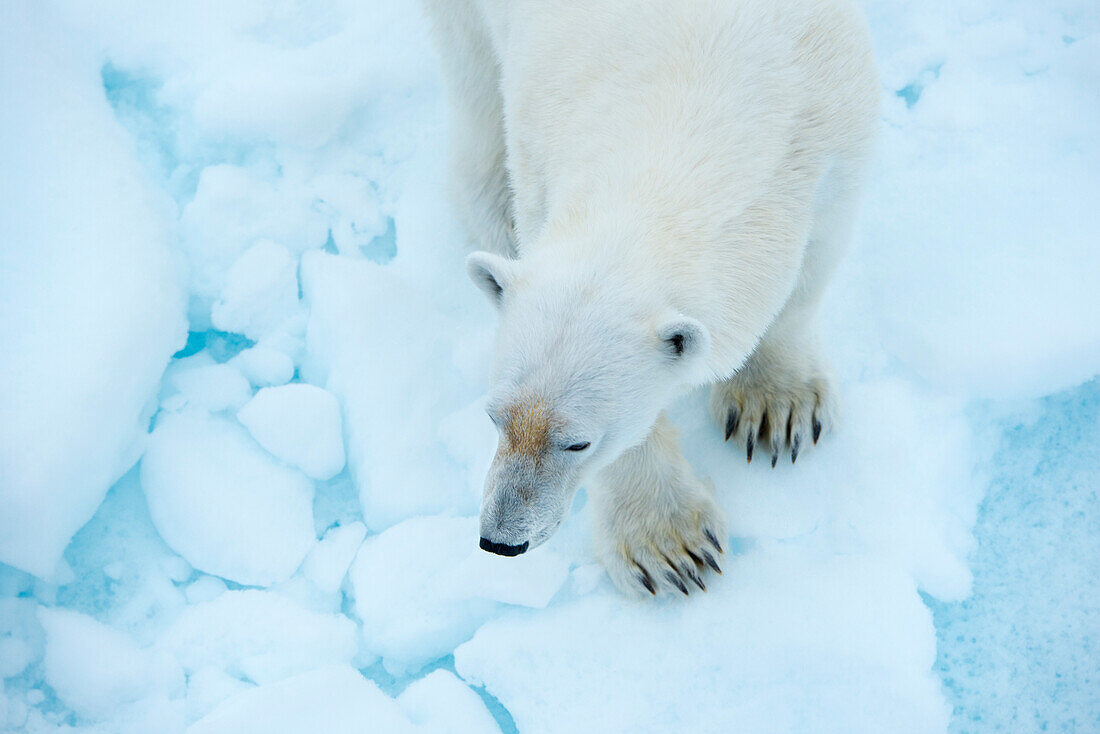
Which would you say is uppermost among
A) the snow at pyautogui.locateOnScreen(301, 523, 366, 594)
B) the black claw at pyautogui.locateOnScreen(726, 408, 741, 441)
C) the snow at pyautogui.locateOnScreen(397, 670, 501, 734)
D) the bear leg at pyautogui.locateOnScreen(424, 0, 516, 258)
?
the bear leg at pyautogui.locateOnScreen(424, 0, 516, 258)

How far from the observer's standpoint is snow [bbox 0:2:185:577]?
8.39 ft

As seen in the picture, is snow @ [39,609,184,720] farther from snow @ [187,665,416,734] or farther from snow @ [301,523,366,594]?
snow @ [301,523,366,594]

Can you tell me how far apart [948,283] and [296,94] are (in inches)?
97.0

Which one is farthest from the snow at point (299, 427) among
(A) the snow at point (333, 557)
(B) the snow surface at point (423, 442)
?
(A) the snow at point (333, 557)

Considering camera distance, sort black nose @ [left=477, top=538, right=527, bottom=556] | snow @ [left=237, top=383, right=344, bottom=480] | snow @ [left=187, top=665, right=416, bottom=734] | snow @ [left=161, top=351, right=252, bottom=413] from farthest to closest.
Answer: snow @ [left=161, top=351, right=252, bottom=413] < snow @ [left=237, top=383, right=344, bottom=480] < snow @ [left=187, top=665, right=416, bottom=734] < black nose @ [left=477, top=538, right=527, bottom=556]

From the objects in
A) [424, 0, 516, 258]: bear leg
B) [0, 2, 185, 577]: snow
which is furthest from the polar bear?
[0, 2, 185, 577]: snow

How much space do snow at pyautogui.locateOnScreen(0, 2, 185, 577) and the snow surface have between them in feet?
0.03

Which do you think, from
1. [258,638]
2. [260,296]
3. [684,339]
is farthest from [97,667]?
[684,339]

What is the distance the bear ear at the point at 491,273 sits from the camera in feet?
5.87

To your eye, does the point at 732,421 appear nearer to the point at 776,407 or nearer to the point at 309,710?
the point at 776,407

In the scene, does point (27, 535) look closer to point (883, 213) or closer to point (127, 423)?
point (127, 423)

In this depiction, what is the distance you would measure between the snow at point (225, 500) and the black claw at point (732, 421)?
4.22 feet

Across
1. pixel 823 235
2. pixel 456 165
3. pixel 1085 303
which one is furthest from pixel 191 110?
pixel 1085 303

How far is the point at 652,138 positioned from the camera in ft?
6.22
